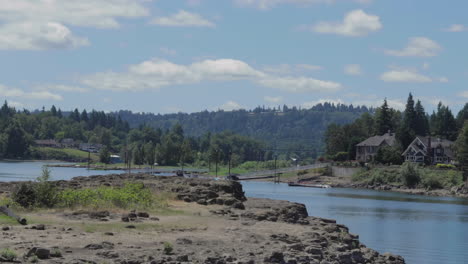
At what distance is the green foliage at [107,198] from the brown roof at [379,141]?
128928mm

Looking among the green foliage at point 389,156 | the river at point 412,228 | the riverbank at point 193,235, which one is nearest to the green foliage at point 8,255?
the riverbank at point 193,235

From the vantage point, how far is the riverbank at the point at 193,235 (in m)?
21.9

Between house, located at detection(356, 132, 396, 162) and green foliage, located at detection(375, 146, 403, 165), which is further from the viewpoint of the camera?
house, located at detection(356, 132, 396, 162)

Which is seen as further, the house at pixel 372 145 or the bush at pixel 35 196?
the house at pixel 372 145

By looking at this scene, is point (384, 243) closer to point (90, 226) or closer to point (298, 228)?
point (298, 228)

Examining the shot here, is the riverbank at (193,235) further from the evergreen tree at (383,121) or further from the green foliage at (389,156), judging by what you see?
the evergreen tree at (383,121)

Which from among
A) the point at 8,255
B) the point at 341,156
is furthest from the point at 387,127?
the point at 8,255

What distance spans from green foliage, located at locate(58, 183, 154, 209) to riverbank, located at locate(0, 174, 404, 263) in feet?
3.12

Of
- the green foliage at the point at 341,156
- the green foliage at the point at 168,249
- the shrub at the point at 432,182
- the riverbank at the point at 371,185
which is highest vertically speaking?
the green foliage at the point at 341,156

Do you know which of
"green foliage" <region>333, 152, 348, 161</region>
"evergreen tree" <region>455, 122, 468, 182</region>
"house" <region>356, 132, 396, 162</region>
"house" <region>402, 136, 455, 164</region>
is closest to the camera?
"evergreen tree" <region>455, 122, 468, 182</region>

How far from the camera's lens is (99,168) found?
655 ft

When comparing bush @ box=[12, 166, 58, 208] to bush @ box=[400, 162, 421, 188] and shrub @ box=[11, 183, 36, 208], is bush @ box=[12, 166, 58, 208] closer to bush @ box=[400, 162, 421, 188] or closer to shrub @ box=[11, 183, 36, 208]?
shrub @ box=[11, 183, 36, 208]

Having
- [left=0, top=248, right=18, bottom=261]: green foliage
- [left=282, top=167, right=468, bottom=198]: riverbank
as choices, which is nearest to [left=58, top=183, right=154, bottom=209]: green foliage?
[left=0, top=248, right=18, bottom=261]: green foliage

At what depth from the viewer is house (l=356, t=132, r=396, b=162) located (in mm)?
159100
